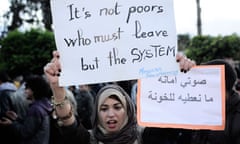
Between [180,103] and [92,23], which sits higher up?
[92,23]

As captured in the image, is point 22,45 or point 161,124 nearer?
point 161,124

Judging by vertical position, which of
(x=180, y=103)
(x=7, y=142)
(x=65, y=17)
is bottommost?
(x=7, y=142)

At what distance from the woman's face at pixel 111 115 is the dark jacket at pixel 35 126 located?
1853mm

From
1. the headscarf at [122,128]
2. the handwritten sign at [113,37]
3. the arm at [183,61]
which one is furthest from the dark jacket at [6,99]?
the arm at [183,61]

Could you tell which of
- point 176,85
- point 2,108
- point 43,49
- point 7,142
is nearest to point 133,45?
point 176,85

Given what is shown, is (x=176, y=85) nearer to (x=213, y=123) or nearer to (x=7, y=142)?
(x=213, y=123)

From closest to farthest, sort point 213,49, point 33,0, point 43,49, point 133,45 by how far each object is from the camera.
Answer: point 133,45
point 213,49
point 43,49
point 33,0

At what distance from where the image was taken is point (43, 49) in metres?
17.9

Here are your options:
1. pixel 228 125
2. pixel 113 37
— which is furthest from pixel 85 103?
pixel 113 37

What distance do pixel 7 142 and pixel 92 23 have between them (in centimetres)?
238

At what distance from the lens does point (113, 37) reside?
242 centimetres

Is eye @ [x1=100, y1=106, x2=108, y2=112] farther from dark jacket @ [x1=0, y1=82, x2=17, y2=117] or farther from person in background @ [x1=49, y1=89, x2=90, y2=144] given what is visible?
dark jacket @ [x1=0, y1=82, x2=17, y2=117]

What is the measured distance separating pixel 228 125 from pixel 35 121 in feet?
6.25

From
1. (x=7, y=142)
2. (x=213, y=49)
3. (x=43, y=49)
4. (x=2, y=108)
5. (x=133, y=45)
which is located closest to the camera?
(x=133, y=45)
